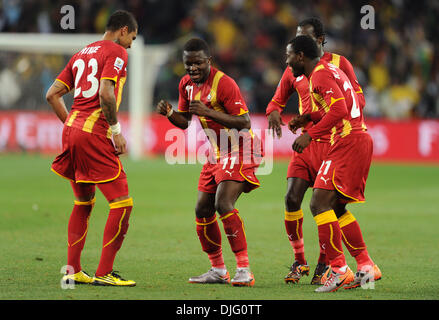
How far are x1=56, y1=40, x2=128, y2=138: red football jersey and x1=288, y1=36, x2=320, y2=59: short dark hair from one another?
151cm

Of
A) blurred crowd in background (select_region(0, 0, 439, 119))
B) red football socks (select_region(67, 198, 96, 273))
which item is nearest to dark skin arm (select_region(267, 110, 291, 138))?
red football socks (select_region(67, 198, 96, 273))

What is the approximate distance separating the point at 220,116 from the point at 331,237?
57.3 inches

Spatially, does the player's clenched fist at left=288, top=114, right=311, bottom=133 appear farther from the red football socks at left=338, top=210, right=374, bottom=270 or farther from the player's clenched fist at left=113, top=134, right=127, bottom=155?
the player's clenched fist at left=113, top=134, right=127, bottom=155

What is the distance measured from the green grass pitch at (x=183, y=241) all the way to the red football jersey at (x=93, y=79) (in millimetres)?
1433

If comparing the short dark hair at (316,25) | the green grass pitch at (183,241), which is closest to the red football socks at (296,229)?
the green grass pitch at (183,241)

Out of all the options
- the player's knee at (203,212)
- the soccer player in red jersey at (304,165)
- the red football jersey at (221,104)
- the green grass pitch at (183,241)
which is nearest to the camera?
the green grass pitch at (183,241)

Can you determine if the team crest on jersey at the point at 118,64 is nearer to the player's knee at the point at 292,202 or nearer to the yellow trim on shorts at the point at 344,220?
the player's knee at the point at 292,202

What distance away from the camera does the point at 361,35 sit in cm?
2388

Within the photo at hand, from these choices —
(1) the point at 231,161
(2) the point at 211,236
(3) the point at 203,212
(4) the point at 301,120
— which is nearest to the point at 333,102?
(4) the point at 301,120

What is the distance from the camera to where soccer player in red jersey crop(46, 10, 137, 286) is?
6.65m

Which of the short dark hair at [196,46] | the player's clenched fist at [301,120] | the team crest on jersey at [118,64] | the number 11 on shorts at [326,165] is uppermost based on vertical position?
the short dark hair at [196,46]

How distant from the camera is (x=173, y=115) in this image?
286 inches

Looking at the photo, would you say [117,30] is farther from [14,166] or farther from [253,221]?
[14,166]

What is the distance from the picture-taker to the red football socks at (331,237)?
6.68 metres
